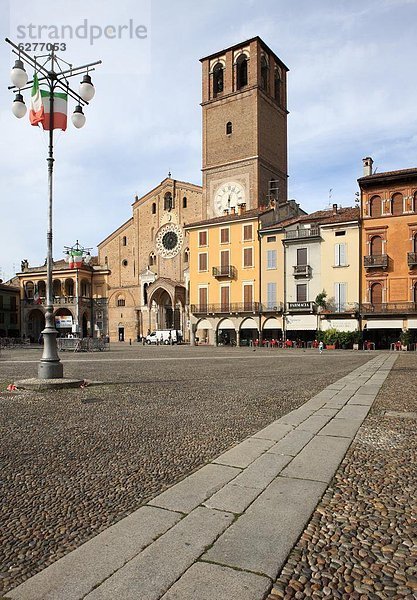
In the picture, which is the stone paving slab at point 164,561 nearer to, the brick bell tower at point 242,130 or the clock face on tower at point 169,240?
the brick bell tower at point 242,130

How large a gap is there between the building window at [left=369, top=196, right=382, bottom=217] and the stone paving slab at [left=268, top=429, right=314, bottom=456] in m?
35.5

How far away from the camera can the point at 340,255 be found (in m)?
39.2

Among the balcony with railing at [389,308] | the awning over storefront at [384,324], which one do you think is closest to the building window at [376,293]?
the balcony with railing at [389,308]

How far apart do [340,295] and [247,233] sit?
36.3 ft

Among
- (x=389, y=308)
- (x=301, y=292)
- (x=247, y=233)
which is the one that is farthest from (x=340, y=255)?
(x=247, y=233)

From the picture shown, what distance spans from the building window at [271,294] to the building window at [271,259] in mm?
1506

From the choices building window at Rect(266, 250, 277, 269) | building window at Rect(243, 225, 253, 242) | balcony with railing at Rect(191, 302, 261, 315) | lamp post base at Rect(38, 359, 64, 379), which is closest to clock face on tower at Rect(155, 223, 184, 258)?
balcony with railing at Rect(191, 302, 261, 315)

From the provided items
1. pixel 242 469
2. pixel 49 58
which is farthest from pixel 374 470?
pixel 49 58

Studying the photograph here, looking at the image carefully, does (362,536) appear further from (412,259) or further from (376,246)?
(376,246)

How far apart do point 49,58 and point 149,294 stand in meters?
44.2

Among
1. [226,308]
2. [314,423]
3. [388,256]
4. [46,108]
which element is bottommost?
[314,423]

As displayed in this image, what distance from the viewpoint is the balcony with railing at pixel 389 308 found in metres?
35.8

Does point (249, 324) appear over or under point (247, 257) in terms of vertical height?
under

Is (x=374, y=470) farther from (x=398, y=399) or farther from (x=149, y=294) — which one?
(x=149, y=294)
